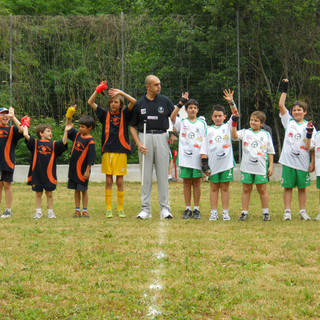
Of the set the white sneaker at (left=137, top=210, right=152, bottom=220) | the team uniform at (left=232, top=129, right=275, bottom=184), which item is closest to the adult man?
the white sneaker at (left=137, top=210, right=152, bottom=220)

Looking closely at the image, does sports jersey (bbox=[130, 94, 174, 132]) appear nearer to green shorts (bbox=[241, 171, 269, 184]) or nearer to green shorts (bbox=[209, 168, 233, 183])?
green shorts (bbox=[209, 168, 233, 183])

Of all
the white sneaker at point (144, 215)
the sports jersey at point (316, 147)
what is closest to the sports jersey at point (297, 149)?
the sports jersey at point (316, 147)

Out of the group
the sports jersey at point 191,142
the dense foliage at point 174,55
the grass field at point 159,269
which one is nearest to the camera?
the grass field at point 159,269

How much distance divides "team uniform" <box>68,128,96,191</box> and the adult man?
775 millimetres

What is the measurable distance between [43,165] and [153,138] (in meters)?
1.69

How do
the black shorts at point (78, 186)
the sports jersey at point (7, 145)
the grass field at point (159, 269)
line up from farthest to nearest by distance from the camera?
1. the sports jersey at point (7, 145)
2. the black shorts at point (78, 186)
3. the grass field at point (159, 269)

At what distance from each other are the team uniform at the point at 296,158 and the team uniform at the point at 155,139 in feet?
5.69

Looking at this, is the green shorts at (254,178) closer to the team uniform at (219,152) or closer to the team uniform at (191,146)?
the team uniform at (219,152)

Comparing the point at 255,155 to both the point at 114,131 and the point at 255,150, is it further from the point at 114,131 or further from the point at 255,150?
the point at 114,131

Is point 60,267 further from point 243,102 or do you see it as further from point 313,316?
point 243,102

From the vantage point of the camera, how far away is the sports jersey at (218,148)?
27.2 ft

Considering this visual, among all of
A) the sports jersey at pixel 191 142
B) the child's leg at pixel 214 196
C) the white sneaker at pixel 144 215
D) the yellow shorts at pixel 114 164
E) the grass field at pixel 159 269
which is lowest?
the grass field at pixel 159 269

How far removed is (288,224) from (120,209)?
255cm

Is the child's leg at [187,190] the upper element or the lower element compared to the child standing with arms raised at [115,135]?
lower
